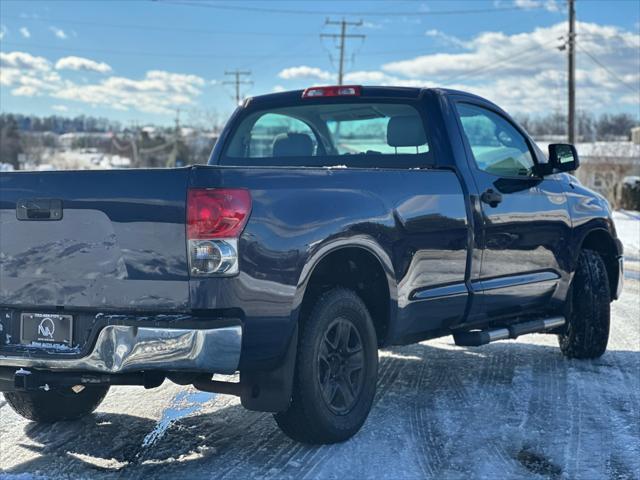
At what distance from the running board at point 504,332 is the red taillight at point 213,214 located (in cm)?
221

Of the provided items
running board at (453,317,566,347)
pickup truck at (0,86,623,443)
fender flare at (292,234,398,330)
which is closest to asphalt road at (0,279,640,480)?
pickup truck at (0,86,623,443)

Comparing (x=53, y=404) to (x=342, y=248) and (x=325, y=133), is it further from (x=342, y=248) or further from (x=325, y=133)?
(x=325, y=133)

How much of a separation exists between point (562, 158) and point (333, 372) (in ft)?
9.42

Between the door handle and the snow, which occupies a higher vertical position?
the door handle

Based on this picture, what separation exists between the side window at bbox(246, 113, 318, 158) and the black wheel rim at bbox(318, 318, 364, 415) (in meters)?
1.86

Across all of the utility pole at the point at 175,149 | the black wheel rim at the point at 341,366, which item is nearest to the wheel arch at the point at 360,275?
the black wheel rim at the point at 341,366

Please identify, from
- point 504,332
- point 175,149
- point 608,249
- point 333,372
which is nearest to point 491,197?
point 504,332

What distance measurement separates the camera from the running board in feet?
16.8

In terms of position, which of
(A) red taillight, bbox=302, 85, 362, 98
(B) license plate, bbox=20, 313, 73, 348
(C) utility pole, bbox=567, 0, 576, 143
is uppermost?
(C) utility pole, bbox=567, 0, 576, 143

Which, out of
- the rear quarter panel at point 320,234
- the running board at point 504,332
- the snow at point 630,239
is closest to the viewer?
the rear quarter panel at point 320,234

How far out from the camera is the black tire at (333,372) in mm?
3936

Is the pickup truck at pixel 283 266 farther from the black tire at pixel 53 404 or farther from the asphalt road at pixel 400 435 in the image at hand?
the asphalt road at pixel 400 435

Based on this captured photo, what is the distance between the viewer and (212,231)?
11.3ft

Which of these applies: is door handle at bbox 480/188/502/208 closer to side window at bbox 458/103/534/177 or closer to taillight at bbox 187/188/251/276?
side window at bbox 458/103/534/177
